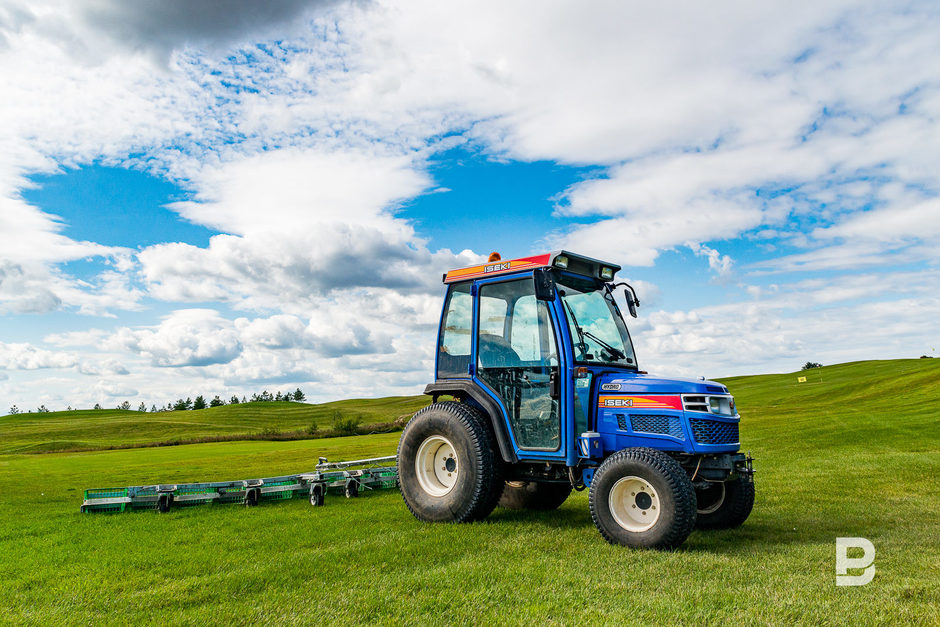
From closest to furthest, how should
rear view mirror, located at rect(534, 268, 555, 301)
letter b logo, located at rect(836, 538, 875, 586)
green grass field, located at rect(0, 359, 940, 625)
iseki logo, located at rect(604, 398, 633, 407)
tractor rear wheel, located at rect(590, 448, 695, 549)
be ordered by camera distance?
green grass field, located at rect(0, 359, 940, 625), letter b logo, located at rect(836, 538, 875, 586), tractor rear wheel, located at rect(590, 448, 695, 549), iseki logo, located at rect(604, 398, 633, 407), rear view mirror, located at rect(534, 268, 555, 301)

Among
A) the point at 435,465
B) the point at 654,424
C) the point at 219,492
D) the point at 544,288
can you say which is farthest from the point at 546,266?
the point at 219,492

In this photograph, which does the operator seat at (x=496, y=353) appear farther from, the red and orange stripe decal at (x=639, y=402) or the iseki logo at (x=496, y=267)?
the red and orange stripe decal at (x=639, y=402)

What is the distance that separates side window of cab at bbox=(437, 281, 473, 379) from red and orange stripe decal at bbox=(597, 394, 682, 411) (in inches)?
67.2

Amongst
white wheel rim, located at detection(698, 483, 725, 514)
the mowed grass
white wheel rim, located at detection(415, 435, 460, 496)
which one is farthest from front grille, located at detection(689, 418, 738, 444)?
the mowed grass

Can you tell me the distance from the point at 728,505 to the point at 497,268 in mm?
3677

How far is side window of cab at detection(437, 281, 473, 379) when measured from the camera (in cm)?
753

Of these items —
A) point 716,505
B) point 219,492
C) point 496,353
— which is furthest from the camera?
point 219,492

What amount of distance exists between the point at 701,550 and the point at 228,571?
4164 millimetres

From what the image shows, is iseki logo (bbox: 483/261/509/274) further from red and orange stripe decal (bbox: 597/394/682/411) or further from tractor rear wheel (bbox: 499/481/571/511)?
tractor rear wheel (bbox: 499/481/571/511)

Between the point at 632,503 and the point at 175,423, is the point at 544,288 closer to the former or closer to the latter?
the point at 632,503

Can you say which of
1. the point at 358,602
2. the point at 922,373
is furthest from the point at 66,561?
the point at 922,373

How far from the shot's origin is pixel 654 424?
20.7ft

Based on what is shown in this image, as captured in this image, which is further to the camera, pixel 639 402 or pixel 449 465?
pixel 449 465

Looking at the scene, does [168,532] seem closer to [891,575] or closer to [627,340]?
[627,340]
